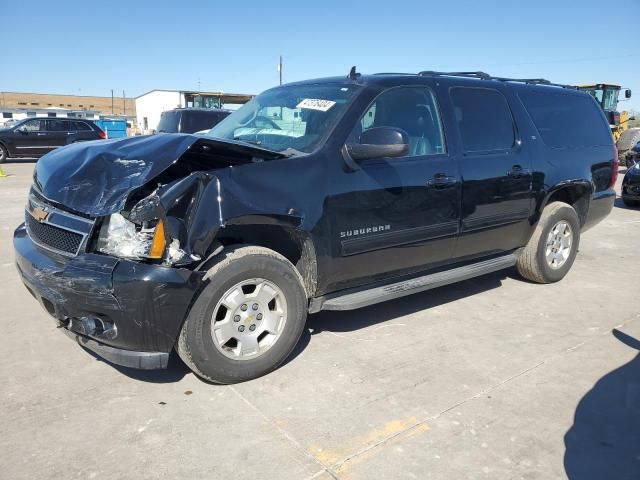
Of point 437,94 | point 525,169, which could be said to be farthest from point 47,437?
point 525,169

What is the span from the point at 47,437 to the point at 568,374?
3138 millimetres

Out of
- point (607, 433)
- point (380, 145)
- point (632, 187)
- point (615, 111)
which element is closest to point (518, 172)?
point (380, 145)

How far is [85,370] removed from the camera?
3299 mm

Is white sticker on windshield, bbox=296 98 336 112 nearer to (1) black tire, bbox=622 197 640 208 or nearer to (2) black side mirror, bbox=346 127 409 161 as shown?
(2) black side mirror, bbox=346 127 409 161

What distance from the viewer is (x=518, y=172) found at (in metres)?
4.61

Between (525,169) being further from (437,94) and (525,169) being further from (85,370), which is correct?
(85,370)

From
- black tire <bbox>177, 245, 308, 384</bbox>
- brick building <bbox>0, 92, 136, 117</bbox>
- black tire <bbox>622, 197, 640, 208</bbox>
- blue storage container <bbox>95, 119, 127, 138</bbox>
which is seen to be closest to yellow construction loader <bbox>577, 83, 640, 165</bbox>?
black tire <bbox>622, 197, 640, 208</bbox>

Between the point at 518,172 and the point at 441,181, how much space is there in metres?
1.09

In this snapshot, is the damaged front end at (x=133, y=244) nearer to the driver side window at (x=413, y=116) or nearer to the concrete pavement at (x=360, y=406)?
the concrete pavement at (x=360, y=406)

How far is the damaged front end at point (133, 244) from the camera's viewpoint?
8.85ft

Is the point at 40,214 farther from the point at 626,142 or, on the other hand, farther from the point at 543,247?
the point at 626,142

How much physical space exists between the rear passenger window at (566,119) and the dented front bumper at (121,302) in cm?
385

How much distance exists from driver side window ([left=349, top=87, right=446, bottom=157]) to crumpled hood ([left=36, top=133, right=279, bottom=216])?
42.4 inches

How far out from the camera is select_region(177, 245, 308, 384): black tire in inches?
114
